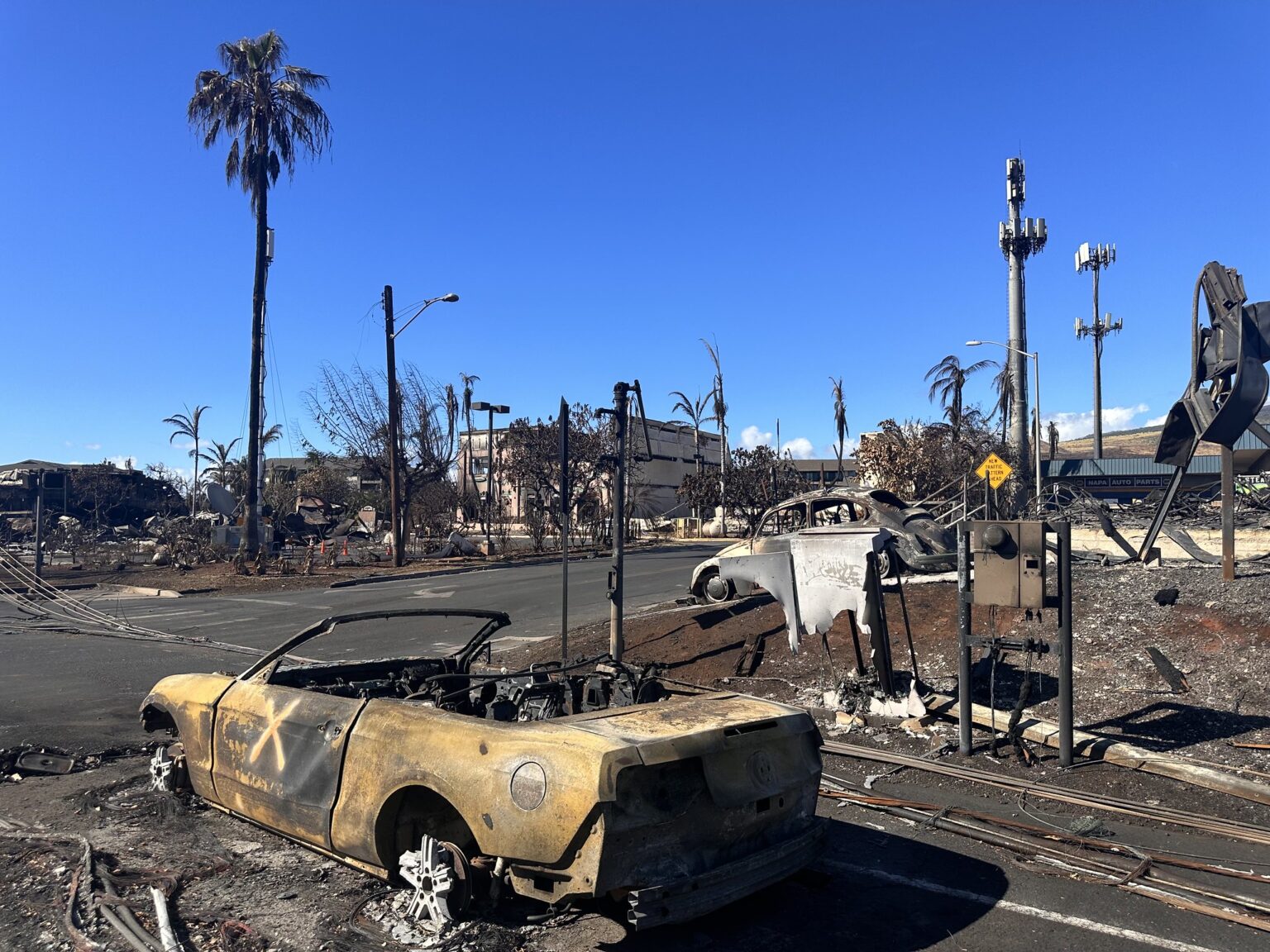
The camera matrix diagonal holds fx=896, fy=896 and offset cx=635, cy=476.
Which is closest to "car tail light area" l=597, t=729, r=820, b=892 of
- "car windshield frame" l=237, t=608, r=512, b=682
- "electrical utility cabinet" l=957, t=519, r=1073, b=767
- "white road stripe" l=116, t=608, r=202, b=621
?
"car windshield frame" l=237, t=608, r=512, b=682

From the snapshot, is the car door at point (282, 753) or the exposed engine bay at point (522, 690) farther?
the exposed engine bay at point (522, 690)

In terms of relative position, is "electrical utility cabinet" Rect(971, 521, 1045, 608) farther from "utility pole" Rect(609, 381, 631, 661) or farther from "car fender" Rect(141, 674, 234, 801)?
"car fender" Rect(141, 674, 234, 801)

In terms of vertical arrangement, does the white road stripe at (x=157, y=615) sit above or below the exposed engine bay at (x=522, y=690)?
below

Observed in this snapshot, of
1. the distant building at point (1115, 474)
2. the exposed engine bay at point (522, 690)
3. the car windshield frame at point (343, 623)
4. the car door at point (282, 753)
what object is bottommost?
the car door at point (282, 753)

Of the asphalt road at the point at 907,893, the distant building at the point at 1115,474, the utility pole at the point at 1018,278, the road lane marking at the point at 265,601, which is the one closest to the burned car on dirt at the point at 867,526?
the asphalt road at the point at 907,893

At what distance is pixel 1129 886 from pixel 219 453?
6659cm

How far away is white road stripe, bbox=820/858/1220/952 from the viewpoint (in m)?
3.95

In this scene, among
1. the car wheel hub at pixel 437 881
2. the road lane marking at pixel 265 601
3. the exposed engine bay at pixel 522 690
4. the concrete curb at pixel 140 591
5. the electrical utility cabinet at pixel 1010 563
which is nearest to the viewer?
the car wheel hub at pixel 437 881

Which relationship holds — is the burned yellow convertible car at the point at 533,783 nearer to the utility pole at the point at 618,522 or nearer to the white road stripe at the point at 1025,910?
the white road stripe at the point at 1025,910

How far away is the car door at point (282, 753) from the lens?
4500mm

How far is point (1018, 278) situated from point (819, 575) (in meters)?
34.7

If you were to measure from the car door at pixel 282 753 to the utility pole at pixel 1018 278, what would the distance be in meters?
31.7

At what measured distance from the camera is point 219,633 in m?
15.1

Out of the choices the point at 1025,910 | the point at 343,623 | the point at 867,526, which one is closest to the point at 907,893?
the point at 1025,910
